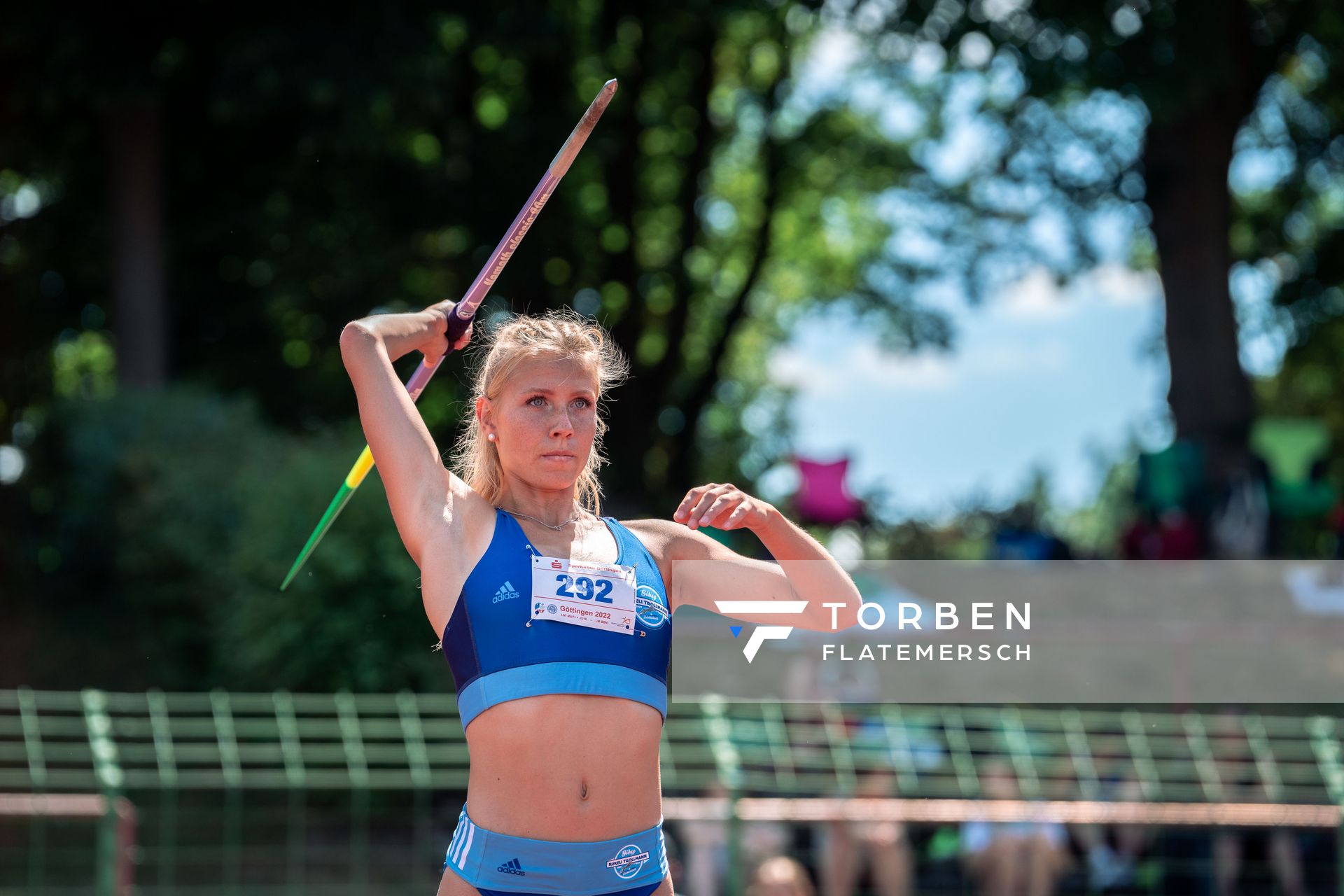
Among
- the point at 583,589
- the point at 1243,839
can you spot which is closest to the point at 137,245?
the point at 1243,839

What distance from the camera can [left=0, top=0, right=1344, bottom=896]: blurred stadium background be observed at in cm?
780

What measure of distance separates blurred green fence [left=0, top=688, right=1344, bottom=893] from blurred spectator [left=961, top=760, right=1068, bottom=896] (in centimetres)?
17

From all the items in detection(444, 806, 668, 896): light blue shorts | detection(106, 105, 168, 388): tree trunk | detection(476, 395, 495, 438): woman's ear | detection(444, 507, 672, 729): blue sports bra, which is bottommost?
detection(106, 105, 168, 388): tree trunk

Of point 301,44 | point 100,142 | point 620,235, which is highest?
point 301,44

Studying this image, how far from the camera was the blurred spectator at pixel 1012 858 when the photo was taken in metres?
7.71

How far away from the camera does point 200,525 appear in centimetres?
1248

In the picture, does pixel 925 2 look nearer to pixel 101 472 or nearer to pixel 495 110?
pixel 495 110

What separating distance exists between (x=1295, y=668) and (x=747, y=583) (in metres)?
9.22

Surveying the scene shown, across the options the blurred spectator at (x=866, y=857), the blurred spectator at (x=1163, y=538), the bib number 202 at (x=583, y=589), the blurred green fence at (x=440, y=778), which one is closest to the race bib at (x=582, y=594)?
the bib number 202 at (x=583, y=589)

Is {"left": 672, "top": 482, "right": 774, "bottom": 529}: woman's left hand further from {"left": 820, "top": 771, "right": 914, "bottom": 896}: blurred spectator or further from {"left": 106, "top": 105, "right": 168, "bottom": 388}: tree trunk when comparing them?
{"left": 106, "top": 105, "right": 168, "bottom": 388}: tree trunk

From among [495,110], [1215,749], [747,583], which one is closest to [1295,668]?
[1215,749]

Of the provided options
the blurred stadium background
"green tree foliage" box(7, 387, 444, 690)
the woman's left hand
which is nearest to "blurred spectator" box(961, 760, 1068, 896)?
the blurred stadium background

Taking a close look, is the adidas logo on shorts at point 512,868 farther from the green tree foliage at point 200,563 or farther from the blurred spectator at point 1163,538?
the blurred spectator at point 1163,538

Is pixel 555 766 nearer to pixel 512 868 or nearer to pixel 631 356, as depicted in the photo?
pixel 512 868
